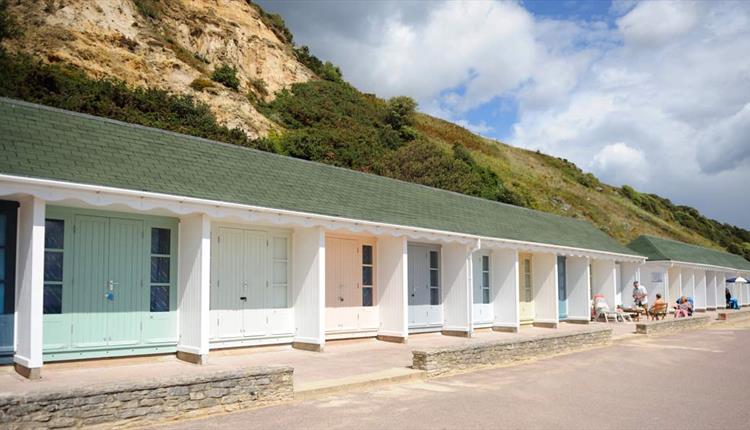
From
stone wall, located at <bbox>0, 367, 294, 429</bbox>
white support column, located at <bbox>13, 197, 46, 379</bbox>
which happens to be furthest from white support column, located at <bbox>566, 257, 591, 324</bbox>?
white support column, located at <bbox>13, 197, 46, 379</bbox>

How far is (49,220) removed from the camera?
1074cm

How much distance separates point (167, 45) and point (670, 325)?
1515 inches

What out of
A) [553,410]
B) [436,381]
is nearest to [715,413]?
[553,410]

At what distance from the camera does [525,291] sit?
2278 centimetres

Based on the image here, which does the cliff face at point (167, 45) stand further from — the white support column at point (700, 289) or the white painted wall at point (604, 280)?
the white support column at point (700, 289)

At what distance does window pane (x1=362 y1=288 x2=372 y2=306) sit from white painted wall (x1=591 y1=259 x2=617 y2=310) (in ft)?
45.3

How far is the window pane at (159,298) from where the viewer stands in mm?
12078

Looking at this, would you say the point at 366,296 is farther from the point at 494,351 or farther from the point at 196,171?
the point at 196,171

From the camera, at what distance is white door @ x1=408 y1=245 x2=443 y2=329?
1808 cm

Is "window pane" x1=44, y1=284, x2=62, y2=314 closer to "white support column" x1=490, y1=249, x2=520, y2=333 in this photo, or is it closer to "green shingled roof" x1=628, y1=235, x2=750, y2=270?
"white support column" x1=490, y1=249, x2=520, y2=333

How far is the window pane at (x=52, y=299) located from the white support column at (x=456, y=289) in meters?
10.6

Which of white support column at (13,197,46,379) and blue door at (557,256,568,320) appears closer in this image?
white support column at (13,197,46,379)

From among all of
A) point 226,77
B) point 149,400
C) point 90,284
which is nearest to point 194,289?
point 90,284

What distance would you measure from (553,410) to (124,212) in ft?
26.2
